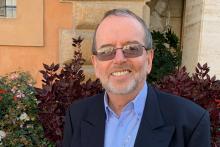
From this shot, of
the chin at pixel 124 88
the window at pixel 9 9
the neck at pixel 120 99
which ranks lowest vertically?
the neck at pixel 120 99

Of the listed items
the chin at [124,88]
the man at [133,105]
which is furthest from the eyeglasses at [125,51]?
the chin at [124,88]

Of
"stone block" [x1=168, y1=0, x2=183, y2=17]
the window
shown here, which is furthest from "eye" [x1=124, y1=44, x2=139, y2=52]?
"stone block" [x1=168, y1=0, x2=183, y2=17]

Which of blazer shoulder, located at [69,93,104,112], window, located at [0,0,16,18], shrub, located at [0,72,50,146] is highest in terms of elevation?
window, located at [0,0,16,18]

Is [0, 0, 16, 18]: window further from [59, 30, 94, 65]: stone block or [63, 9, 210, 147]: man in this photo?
[63, 9, 210, 147]: man

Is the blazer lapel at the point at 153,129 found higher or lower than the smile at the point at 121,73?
lower

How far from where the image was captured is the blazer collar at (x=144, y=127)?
1871mm

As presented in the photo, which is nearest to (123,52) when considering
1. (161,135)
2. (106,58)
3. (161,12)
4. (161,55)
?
(106,58)

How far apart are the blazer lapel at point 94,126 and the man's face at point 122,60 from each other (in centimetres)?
20

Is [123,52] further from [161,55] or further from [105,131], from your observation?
[161,55]

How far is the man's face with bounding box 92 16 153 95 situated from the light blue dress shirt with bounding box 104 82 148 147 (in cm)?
8

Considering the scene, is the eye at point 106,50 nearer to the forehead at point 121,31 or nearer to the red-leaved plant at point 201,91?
the forehead at point 121,31

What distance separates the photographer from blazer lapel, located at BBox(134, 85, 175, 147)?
6.10ft

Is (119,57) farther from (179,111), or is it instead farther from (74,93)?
(74,93)

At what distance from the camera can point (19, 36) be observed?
13.8 ft
